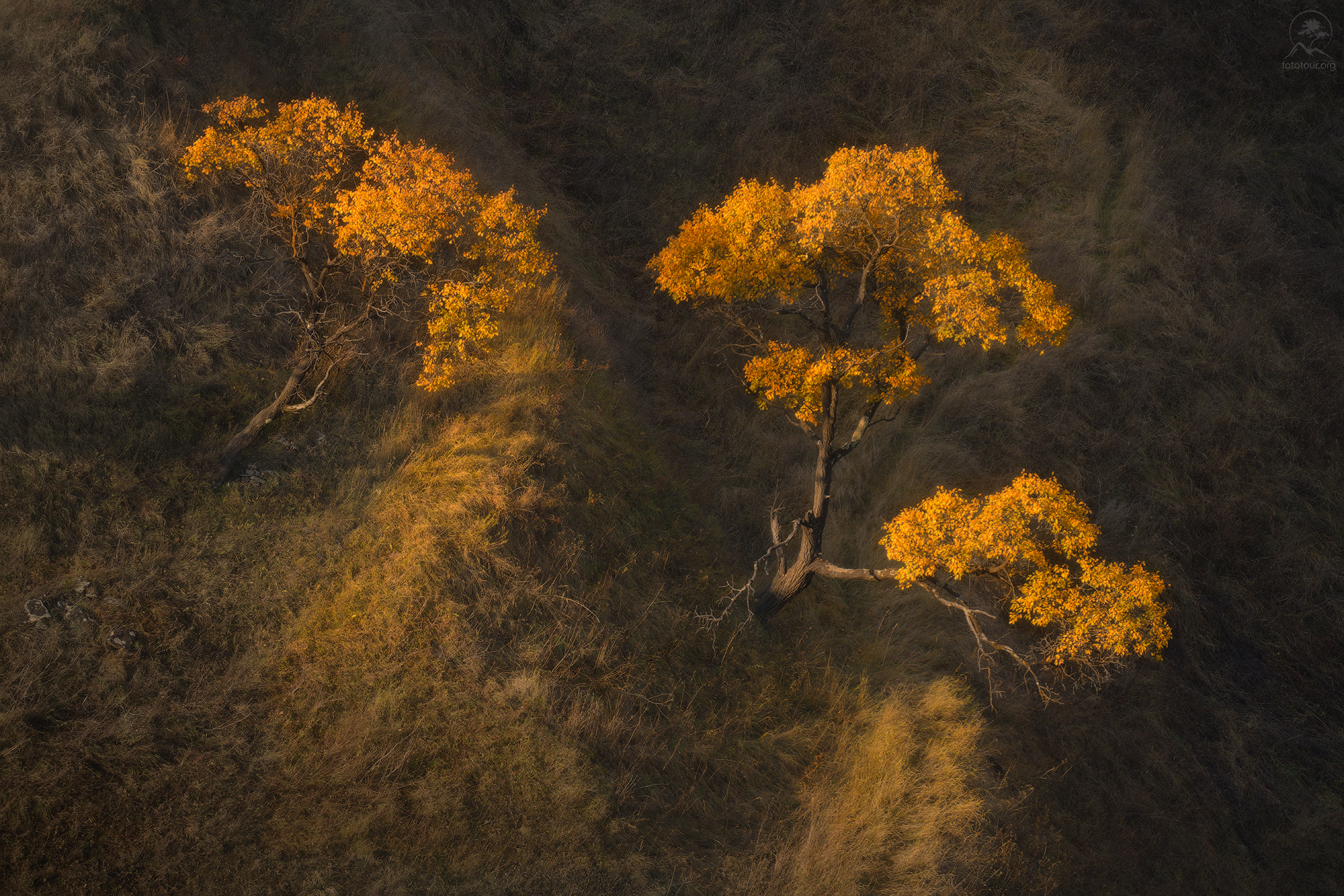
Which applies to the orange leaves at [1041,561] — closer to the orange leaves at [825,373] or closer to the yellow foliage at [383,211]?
the orange leaves at [825,373]

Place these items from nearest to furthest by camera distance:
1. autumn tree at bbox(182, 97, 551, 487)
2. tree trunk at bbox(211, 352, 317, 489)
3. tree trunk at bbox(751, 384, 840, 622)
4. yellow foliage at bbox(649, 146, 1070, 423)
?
yellow foliage at bbox(649, 146, 1070, 423), autumn tree at bbox(182, 97, 551, 487), tree trunk at bbox(211, 352, 317, 489), tree trunk at bbox(751, 384, 840, 622)

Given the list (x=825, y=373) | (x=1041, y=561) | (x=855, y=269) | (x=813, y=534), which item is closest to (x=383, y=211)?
(x=825, y=373)

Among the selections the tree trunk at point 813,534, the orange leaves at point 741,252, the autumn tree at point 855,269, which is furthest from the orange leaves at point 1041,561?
the orange leaves at point 741,252

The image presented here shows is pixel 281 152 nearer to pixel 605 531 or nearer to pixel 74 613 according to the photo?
pixel 74 613

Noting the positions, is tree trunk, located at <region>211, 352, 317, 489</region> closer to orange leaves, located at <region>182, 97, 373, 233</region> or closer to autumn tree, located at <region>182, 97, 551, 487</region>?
autumn tree, located at <region>182, 97, 551, 487</region>

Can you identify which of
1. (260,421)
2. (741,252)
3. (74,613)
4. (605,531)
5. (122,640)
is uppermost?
(741,252)

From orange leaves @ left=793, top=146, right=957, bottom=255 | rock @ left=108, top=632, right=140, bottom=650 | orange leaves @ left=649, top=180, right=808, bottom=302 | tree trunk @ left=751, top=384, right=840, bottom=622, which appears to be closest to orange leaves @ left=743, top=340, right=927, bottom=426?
tree trunk @ left=751, top=384, right=840, bottom=622

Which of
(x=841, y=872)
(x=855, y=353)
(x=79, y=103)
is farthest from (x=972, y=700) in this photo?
(x=79, y=103)
